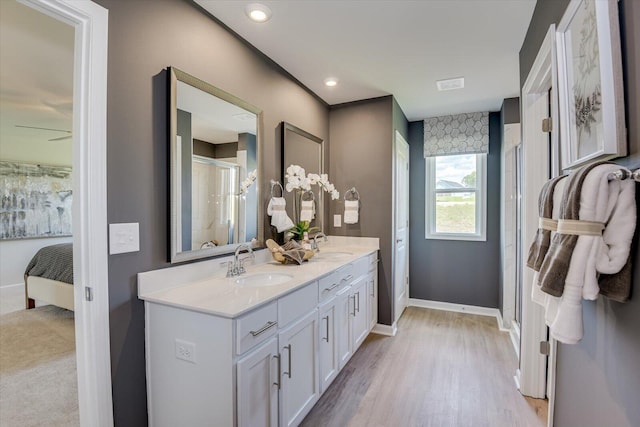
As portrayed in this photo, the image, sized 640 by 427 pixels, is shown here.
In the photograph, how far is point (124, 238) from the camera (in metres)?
1.38

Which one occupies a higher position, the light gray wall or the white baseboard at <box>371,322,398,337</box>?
the light gray wall

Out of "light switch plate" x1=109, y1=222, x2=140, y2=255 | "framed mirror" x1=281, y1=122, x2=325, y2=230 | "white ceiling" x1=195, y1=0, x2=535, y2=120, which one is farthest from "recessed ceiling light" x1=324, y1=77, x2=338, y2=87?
"light switch plate" x1=109, y1=222, x2=140, y2=255

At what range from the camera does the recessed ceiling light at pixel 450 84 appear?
2.79m

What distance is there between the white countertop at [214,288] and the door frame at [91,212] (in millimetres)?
200

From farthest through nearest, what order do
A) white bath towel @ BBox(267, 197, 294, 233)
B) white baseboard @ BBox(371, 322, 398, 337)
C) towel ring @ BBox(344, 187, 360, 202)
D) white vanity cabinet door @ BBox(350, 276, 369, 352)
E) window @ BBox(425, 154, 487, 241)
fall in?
window @ BBox(425, 154, 487, 241) < towel ring @ BBox(344, 187, 360, 202) < white baseboard @ BBox(371, 322, 398, 337) < white vanity cabinet door @ BBox(350, 276, 369, 352) < white bath towel @ BBox(267, 197, 294, 233)

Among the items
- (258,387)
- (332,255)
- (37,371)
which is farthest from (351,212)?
(37,371)

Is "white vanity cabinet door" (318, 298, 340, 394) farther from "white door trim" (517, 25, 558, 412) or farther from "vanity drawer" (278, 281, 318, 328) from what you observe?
"white door trim" (517, 25, 558, 412)

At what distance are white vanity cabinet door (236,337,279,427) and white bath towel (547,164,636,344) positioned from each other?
3.76 feet

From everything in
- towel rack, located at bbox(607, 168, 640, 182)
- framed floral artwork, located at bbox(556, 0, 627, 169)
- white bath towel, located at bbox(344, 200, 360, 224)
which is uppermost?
framed floral artwork, located at bbox(556, 0, 627, 169)

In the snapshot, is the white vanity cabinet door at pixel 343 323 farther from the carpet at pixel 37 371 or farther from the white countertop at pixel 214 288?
the carpet at pixel 37 371

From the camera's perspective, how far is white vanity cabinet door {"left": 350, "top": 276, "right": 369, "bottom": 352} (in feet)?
8.29

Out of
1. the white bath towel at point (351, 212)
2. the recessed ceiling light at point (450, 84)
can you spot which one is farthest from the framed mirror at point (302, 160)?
the recessed ceiling light at point (450, 84)

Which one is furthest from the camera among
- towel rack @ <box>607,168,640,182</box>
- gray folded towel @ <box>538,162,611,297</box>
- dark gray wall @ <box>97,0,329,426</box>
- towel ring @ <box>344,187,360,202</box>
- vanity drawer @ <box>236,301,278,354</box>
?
towel ring @ <box>344,187,360,202</box>

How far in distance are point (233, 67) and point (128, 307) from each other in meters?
1.59
